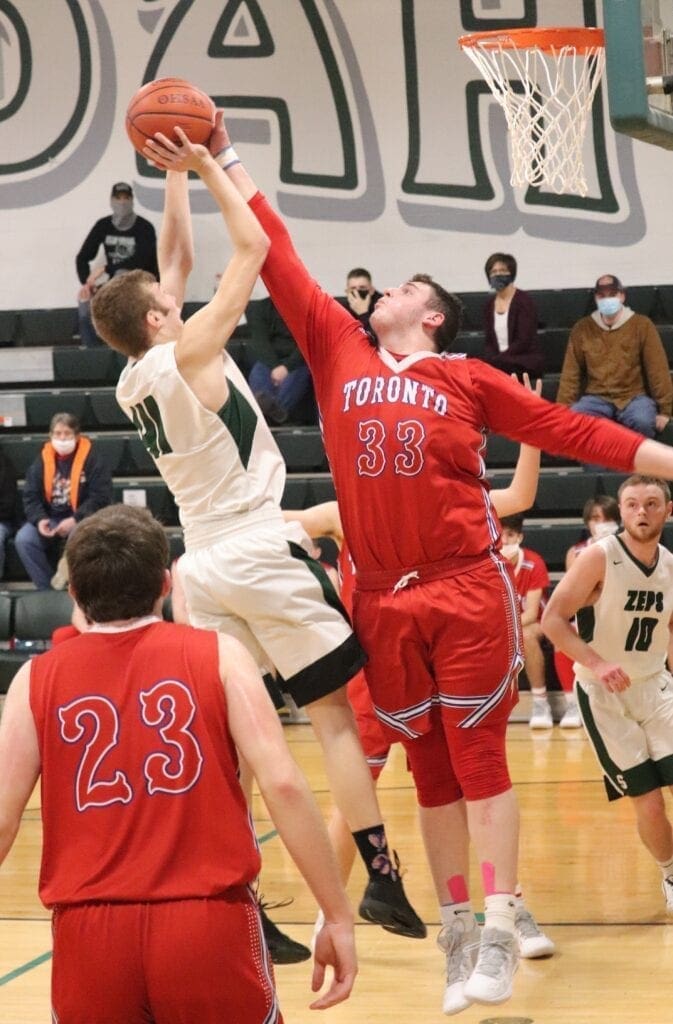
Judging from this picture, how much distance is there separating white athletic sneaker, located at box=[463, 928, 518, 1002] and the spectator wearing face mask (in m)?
11.1

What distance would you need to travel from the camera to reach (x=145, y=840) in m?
3.00

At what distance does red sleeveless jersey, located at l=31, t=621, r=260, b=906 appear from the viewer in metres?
2.99

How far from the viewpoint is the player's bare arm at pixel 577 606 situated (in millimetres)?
6156

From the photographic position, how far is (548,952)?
5.76 m

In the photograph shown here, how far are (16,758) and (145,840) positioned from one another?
1.04ft

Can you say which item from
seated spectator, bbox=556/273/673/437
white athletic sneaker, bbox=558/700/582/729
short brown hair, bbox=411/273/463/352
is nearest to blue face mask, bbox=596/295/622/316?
seated spectator, bbox=556/273/673/437

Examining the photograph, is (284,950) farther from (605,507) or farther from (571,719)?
(571,719)

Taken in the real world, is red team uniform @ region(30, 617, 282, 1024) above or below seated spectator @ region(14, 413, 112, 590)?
above

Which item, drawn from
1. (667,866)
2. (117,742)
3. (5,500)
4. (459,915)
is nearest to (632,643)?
(667,866)

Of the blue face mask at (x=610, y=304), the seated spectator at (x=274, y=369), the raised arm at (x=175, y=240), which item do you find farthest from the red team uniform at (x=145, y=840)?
the blue face mask at (x=610, y=304)

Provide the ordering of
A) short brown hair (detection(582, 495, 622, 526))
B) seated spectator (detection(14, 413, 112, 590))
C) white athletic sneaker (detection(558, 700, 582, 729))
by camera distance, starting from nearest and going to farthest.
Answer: short brown hair (detection(582, 495, 622, 526))
white athletic sneaker (detection(558, 700, 582, 729))
seated spectator (detection(14, 413, 112, 590))

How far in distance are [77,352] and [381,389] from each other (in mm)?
10604

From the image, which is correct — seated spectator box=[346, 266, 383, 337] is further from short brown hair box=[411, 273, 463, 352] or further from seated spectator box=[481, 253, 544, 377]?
short brown hair box=[411, 273, 463, 352]

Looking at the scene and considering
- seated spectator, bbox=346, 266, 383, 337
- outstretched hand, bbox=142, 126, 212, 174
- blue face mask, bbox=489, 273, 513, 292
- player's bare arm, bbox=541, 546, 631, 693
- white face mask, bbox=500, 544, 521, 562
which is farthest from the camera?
blue face mask, bbox=489, 273, 513, 292
